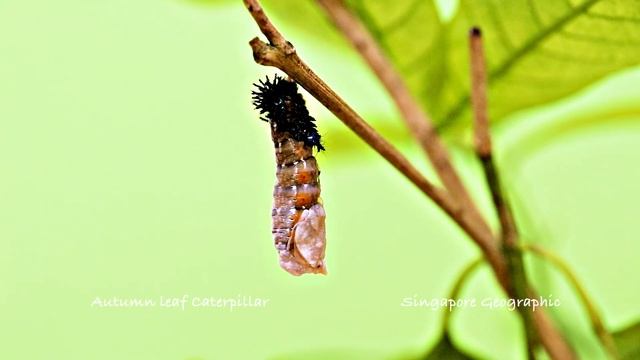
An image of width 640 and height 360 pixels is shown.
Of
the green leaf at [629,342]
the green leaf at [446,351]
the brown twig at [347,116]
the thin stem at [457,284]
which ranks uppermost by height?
the brown twig at [347,116]

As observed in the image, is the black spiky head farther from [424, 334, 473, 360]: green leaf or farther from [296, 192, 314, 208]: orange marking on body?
[424, 334, 473, 360]: green leaf

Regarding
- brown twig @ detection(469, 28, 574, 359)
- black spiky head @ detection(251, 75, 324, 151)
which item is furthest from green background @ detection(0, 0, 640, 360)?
brown twig @ detection(469, 28, 574, 359)

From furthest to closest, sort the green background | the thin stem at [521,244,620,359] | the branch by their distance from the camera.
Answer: the green background, the thin stem at [521,244,620,359], the branch

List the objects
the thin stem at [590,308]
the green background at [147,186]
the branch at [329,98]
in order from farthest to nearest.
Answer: the green background at [147,186], the thin stem at [590,308], the branch at [329,98]

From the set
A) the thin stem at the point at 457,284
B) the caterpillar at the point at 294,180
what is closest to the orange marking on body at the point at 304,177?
the caterpillar at the point at 294,180

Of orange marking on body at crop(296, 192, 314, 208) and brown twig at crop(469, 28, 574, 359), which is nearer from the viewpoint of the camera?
brown twig at crop(469, 28, 574, 359)

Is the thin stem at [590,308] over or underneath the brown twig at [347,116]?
underneath

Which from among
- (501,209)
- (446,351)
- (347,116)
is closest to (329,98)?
(347,116)

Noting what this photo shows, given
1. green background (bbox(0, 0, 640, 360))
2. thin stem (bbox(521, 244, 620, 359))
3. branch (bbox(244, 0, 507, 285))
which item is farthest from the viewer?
green background (bbox(0, 0, 640, 360))

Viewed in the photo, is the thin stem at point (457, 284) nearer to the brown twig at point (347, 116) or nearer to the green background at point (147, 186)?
the brown twig at point (347, 116)
